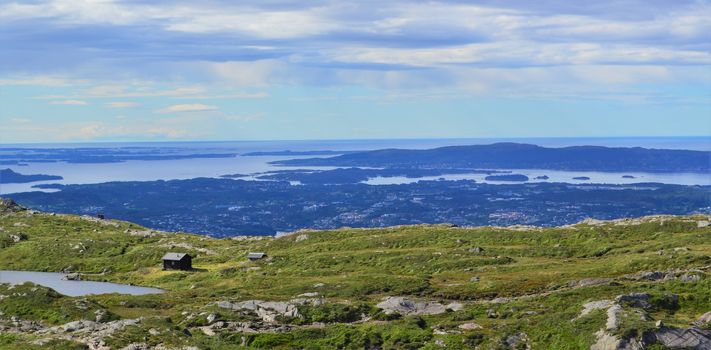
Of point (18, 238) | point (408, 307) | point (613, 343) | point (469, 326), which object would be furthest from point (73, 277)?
point (613, 343)

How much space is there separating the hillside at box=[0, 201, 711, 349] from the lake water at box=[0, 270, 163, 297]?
3459 millimetres

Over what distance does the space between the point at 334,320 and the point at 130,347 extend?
18725mm

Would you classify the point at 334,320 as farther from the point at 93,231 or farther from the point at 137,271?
the point at 93,231

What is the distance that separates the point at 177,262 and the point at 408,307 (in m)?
50.6

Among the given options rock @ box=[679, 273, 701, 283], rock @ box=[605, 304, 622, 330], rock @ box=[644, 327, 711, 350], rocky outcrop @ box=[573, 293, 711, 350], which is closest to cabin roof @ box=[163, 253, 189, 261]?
rock @ box=[679, 273, 701, 283]

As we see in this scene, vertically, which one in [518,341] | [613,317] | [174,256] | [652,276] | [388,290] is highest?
[613,317]

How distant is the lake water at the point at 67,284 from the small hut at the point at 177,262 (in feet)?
27.1

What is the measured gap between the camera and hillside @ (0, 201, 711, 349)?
59000 millimetres

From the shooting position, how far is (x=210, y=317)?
67.9 m

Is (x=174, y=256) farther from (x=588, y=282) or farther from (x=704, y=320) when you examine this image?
(x=704, y=320)

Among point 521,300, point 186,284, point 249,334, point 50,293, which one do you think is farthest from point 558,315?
point 186,284

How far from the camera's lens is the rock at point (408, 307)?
7119 centimetres

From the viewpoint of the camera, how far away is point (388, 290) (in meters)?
84.5

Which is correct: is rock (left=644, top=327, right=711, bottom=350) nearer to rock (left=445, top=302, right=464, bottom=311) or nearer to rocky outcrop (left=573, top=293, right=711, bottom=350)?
rocky outcrop (left=573, top=293, right=711, bottom=350)
